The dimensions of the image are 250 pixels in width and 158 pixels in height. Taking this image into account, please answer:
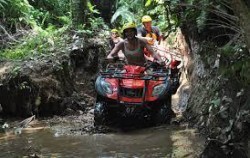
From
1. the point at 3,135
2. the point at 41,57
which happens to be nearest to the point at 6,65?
the point at 41,57

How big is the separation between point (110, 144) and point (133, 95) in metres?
1.27

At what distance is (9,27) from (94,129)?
6282mm

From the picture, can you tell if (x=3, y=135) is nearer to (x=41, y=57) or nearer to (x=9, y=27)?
(x=41, y=57)

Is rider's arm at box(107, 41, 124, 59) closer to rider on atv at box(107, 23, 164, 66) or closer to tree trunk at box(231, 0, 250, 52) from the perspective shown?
rider on atv at box(107, 23, 164, 66)

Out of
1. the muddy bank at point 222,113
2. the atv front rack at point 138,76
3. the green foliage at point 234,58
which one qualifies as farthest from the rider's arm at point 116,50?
the green foliage at point 234,58

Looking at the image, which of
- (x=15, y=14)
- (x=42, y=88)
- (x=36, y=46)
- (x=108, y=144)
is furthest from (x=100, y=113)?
(x=15, y=14)

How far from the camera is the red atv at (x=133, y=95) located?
26.6 feet

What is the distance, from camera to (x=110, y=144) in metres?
7.17

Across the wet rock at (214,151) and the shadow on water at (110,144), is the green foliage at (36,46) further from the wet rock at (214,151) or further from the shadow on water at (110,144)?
the wet rock at (214,151)

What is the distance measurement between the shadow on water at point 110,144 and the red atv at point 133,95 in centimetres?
35

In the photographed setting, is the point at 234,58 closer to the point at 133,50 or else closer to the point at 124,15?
the point at 133,50

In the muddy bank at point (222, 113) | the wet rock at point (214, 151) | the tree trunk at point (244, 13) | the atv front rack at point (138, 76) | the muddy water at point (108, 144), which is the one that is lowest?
the muddy water at point (108, 144)

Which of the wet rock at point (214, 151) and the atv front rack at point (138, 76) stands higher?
the atv front rack at point (138, 76)

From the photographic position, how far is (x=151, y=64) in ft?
29.0
